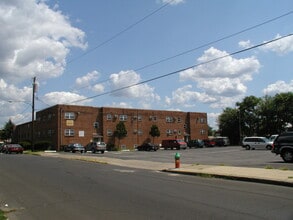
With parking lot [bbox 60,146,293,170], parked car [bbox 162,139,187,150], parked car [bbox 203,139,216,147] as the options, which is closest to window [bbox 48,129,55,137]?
parked car [bbox 162,139,187,150]

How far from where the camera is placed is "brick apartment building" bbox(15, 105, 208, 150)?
64.8m

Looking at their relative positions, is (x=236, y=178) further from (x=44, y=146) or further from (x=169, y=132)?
(x=169, y=132)

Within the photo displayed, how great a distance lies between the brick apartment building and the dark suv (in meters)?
44.5

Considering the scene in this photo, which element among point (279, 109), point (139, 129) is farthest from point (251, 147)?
point (279, 109)

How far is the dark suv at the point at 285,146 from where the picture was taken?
23766 mm

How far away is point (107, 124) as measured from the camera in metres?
69.1

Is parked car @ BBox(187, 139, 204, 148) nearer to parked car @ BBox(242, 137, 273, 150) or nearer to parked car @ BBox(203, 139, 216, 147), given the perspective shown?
parked car @ BBox(203, 139, 216, 147)

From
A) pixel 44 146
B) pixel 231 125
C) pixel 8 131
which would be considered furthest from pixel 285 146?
pixel 8 131

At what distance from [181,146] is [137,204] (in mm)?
53447

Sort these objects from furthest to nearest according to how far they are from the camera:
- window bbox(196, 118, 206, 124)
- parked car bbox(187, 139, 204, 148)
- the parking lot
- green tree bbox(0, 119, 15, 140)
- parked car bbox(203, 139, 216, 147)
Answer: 1. green tree bbox(0, 119, 15, 140)
2. window bbox(196, 118, 206, 124)
3. parked car bbox(203, 139, 216, 147)
4. parked car bbox(187, 139, 204, 148)
5. the parking lot

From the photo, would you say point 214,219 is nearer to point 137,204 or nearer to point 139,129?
point 137,204

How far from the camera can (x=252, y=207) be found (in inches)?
367

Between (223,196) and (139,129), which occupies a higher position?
(139,129)

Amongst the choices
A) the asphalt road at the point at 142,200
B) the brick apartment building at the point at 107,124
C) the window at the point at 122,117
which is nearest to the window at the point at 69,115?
the brick apartment building at the point at 107,124
